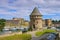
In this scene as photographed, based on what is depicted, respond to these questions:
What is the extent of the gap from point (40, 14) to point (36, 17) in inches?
43.9

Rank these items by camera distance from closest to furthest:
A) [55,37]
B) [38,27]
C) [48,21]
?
[55,37] < [38,27] < [48,21]

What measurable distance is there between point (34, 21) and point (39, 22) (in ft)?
3.38

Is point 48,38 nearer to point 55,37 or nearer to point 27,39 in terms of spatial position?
Answer: point 55,37

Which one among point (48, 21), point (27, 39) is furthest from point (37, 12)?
point (48, 21)

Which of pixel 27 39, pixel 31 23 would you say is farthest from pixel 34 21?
pixel 27 39

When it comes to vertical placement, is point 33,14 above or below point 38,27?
above

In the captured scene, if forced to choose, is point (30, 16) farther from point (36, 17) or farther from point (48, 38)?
point (48, 38)

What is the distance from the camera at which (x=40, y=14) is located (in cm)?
3422

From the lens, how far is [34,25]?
33.5 meters

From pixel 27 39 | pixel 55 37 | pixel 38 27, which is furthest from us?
pixel 38 27

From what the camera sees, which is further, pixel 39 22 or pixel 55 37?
pixel 39 22

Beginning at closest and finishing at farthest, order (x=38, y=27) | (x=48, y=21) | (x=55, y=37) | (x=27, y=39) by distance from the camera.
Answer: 1. (x=55, y=37)
2. (x=27, y=39)
3. (x=38, y=27)
4. (x=48, y=21)

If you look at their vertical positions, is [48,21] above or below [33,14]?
below

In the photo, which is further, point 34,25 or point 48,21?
point 48,21
